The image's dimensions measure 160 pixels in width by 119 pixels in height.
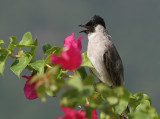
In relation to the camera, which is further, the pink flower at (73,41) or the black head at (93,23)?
the black head at (93,23)

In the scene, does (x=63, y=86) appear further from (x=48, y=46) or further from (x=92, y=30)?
(x=92, y=30)

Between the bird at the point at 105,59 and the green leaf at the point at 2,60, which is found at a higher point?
the bird at the point at 105,59

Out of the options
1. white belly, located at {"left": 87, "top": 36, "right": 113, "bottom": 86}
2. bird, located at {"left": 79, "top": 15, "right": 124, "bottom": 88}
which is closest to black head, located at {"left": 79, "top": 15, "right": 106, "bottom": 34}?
bird, located at {"left": 79, "top": 15, "right": 124, "bottom": 88}

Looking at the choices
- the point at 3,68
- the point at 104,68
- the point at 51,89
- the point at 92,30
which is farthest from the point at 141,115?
the point at 92,30

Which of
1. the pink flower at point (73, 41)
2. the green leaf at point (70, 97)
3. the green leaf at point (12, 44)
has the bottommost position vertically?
the green leaf at point (70, 97)

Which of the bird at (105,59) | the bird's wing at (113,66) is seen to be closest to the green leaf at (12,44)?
the bird at (105,59)

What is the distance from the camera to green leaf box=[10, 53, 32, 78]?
872mm

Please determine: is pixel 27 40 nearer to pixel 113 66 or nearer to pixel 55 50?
pixel 55 50

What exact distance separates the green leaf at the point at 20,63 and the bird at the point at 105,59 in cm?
71

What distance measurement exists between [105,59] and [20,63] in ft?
2.89

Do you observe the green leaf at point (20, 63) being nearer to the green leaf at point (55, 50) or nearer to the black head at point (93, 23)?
the green leaf at point (55, 50)

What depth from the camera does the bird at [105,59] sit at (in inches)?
65.4

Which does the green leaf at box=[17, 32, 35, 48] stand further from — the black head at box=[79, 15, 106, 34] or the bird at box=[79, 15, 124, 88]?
the black head at box=[79, 15, 106, 34]

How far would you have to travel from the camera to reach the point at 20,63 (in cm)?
90
